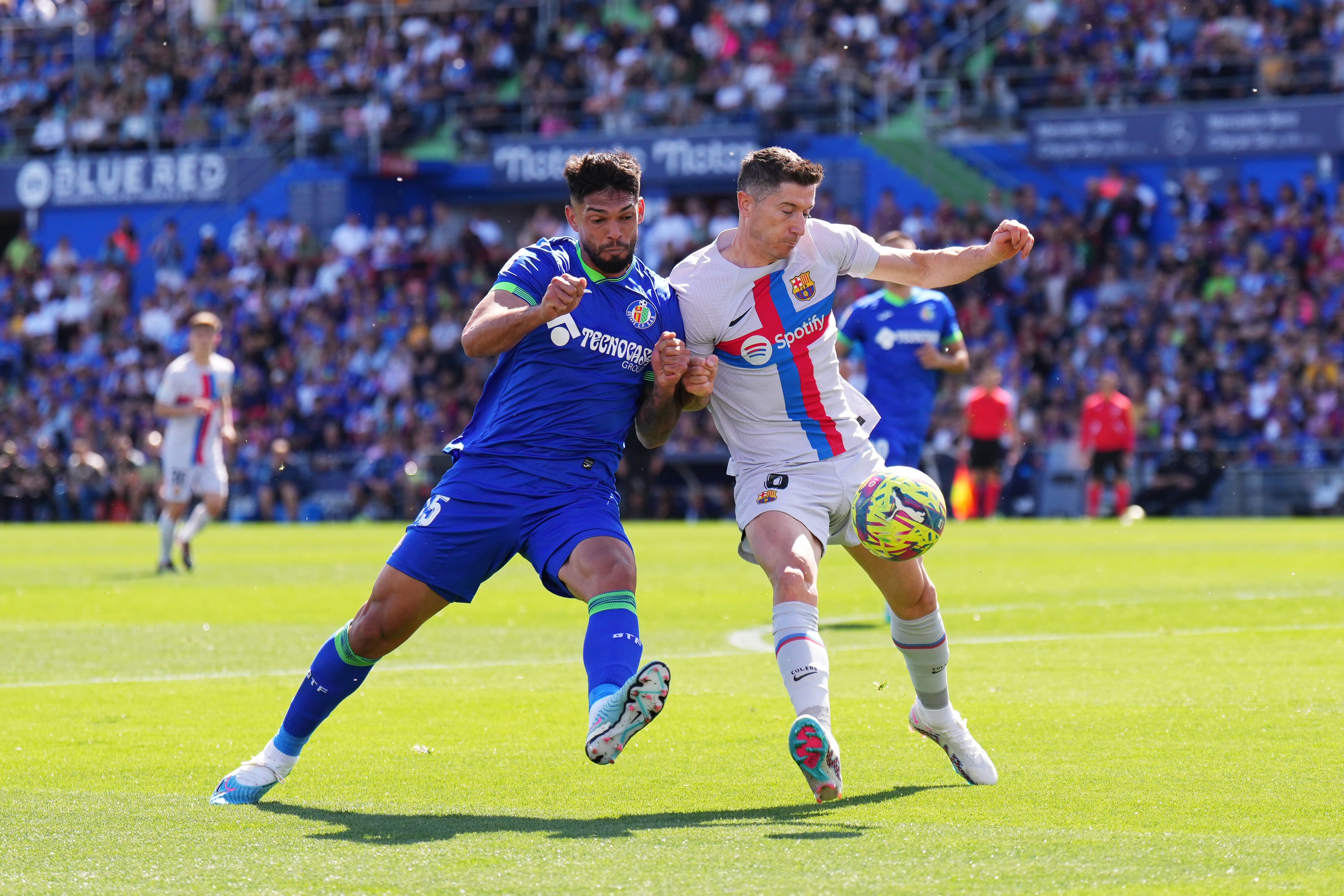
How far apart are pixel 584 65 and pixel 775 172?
30678 millimetres

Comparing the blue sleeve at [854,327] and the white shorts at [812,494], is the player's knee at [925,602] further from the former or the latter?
the blue sleeve at [854,327]

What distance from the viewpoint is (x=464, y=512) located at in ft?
20.1

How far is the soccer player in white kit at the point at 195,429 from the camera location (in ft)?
55.8

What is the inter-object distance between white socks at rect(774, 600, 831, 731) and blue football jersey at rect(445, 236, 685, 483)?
0.83m

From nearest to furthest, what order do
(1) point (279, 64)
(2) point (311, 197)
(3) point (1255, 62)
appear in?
(3) point (1255, 62) < (2) point (311, 197) < (1) point (279, 64)

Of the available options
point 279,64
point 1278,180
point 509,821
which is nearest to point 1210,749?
point 509,821

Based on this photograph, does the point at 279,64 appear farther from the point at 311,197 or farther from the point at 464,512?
the point at 464,512

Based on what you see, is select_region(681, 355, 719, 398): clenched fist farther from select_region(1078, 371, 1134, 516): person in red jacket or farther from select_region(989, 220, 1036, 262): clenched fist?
select_region(1078, 371, 1134, 516): person in red jacket

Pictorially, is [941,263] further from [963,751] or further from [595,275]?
[963,751]

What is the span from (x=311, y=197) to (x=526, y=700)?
29.8 meters

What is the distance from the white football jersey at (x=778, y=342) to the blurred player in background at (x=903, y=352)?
633 cm

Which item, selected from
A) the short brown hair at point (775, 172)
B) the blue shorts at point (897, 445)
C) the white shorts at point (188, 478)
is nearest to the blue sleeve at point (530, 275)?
the short brown hair at point (775, 172)

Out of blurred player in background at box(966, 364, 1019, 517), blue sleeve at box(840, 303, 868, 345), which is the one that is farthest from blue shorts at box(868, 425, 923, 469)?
blurred player in background at box(966, 364, 1019, 517)

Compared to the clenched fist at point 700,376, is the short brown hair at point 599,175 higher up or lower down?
higher up
